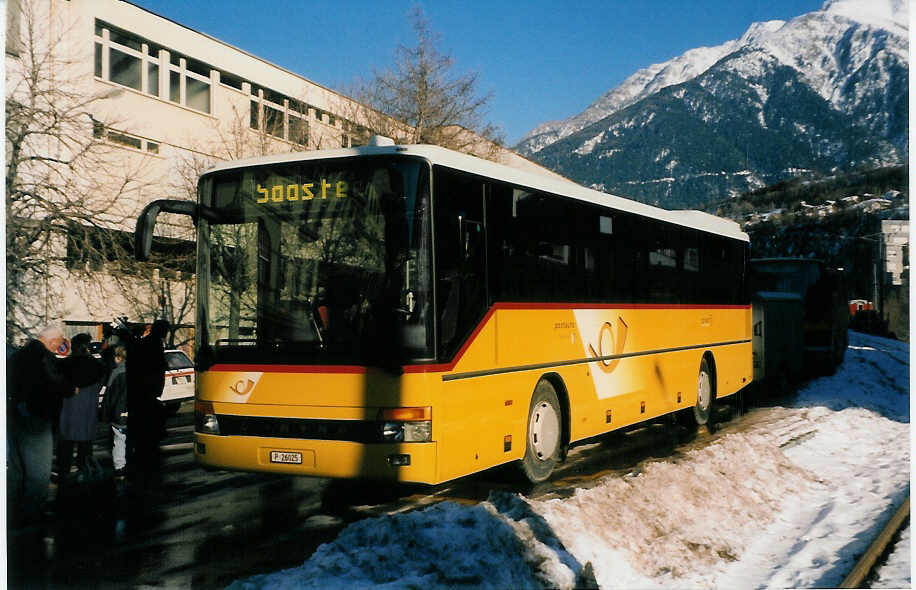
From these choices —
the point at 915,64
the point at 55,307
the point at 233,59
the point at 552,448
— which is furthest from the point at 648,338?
the point at 233,59

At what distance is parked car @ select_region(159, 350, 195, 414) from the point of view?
773 inches

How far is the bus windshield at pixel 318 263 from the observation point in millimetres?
7828

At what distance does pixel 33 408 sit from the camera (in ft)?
26.7

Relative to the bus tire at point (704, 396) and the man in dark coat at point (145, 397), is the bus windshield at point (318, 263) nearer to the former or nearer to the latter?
the man in dark coat at point (145, 397)

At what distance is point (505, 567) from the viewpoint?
577 cm

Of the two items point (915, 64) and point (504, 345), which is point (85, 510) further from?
point (915, 64)

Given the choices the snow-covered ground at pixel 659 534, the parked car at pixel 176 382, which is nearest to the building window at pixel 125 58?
the parked car at pixel 176 382

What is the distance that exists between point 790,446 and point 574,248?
4533 mm

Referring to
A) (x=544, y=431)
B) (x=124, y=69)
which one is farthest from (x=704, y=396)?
(x=124, y=69)

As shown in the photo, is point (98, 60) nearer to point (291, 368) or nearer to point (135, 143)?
point (135, 143)

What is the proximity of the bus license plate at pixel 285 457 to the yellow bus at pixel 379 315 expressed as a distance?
2cm

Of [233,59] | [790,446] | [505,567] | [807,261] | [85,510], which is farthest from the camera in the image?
[233,59]

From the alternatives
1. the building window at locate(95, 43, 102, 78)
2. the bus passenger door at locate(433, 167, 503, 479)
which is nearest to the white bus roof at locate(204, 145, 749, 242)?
the bus passenger door at locate(433, 167, 503, 479)

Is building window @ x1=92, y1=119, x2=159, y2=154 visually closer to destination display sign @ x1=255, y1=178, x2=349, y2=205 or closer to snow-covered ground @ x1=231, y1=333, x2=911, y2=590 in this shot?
destination display sign @ x1=255, y1=178, x2=349, y2=205
